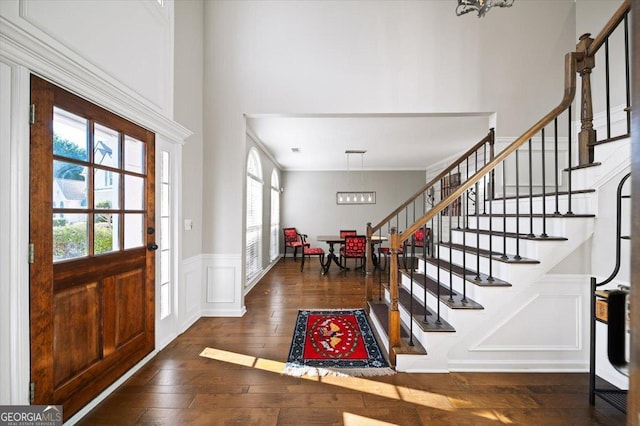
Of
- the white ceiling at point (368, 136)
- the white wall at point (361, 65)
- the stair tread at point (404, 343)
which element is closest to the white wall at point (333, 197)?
the white ceiling at point (368, 136)

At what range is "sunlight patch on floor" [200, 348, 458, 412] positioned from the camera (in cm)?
186

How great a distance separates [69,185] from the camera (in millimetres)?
1699

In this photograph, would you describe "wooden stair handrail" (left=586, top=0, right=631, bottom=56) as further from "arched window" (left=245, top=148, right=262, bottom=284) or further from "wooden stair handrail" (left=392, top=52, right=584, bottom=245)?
"arched window" (left=245, top=148, right=262, bottom=284)

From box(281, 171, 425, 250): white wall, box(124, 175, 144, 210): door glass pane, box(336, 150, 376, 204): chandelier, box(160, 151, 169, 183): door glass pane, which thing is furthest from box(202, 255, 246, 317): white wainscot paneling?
box(281, 171, 425, 250): white wall

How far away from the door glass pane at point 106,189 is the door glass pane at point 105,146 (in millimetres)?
76

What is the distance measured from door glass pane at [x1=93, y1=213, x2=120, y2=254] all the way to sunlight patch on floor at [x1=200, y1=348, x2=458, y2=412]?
1208mm

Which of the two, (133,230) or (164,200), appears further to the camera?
(164,200)

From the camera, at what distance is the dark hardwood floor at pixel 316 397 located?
171cm

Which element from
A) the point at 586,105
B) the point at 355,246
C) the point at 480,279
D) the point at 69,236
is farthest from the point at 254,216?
the point at 586,105

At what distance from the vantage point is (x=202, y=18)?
3338 millimetres

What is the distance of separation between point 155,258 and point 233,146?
5.10ft

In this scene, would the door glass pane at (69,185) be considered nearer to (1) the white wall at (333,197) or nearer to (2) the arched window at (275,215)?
(2) the arched window at (275,215)

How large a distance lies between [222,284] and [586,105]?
3.89m

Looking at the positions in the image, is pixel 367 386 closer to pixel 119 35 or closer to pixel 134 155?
pixel 134 155
